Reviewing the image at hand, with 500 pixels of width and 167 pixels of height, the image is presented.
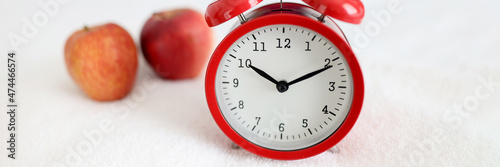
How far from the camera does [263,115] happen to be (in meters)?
1.04

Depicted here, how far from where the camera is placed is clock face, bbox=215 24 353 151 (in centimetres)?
98

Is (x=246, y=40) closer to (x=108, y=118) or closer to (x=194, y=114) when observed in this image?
(x=194, y=114)

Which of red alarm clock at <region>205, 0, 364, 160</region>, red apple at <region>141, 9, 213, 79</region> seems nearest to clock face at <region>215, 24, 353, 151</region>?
red alarm clock at <region>205, 0, 364, 160</region>

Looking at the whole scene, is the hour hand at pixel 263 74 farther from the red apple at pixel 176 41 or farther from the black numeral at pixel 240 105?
the red apple at pixel 176 41

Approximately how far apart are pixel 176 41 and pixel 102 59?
0.22 m

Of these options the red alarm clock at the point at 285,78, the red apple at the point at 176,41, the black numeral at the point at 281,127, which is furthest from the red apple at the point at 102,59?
the black numeral at the point at 281,127

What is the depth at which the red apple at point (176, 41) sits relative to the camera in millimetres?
1381

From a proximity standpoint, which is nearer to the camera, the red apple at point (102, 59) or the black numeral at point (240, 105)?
the black numeral at point (240, 105)

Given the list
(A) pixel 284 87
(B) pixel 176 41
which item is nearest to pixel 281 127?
(A) pixel 284 87

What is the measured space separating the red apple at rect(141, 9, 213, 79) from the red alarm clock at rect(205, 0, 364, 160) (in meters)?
0.40

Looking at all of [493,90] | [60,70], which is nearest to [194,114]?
[60,70]

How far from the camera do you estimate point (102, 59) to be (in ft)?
4.25

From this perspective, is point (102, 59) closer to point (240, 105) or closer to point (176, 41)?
point (176, 41)

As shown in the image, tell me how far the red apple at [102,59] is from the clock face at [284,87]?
0.42 meters
